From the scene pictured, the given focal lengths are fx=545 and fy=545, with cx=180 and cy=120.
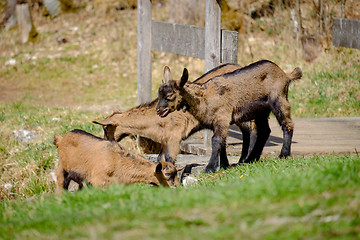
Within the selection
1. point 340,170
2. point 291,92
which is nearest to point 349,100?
point 291,92

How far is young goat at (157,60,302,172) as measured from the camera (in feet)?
24.4

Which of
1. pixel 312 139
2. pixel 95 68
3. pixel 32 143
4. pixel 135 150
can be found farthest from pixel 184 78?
pixel 95 68

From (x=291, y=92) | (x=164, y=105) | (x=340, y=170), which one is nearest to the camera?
(x=340, y=170)

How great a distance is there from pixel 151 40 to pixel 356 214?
710 cm

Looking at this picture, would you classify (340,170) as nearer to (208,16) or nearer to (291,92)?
(208,16)

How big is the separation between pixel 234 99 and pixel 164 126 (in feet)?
4.61

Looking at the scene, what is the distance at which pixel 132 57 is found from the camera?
18578 mm

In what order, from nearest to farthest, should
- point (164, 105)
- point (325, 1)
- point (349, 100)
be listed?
point (164, 105)
point (349, 100)
point (325, 1)

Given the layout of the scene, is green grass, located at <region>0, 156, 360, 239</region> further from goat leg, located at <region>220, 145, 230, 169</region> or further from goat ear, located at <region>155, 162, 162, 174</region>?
goat leg, located at <region>220, 145, 230, 169</region>

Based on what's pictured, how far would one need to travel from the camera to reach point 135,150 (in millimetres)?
10039

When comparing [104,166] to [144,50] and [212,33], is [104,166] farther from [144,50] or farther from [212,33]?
[144,50]

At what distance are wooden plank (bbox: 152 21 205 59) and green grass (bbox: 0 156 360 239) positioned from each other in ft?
14.7

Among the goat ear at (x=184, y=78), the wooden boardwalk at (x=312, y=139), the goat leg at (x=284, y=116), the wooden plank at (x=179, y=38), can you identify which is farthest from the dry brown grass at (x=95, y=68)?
the goat leg at (x=284, y=116)

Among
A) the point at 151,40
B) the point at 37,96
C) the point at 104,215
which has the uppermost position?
the point at 151,40
